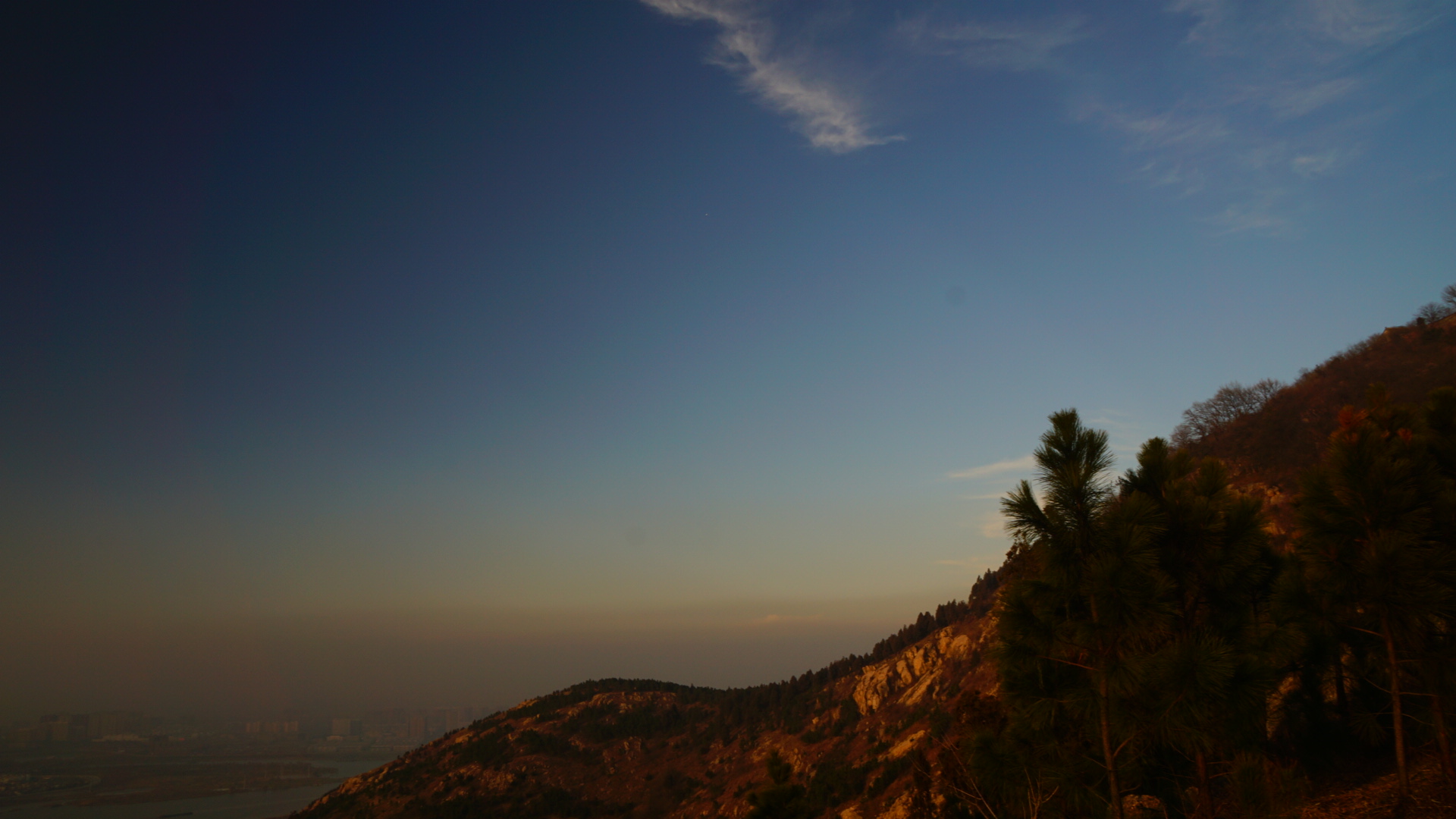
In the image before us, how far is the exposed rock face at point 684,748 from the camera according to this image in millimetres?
59312

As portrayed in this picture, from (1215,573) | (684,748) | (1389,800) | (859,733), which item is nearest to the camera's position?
(1215,573)

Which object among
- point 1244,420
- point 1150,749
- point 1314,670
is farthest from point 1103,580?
point 1244,420

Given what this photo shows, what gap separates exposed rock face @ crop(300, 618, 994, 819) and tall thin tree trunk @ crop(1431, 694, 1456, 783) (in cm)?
3412

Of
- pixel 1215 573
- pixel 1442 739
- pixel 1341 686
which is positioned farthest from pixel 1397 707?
pixel 1215 573

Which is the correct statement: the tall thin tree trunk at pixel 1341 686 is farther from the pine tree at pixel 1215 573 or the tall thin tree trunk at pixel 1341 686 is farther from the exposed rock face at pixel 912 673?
the exposed rock face at pixel 912 673

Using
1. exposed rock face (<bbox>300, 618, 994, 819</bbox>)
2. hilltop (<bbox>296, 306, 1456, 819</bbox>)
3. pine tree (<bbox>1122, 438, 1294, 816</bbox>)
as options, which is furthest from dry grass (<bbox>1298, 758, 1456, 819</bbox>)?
exposed rock face (<bbox>300, 618, 994, 819</bbox>)

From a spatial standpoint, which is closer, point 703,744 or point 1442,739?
point 1442,739

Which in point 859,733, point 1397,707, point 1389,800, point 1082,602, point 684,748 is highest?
point 1082,602

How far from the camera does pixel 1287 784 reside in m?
9.03

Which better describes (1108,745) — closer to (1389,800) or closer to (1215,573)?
(1215,573)

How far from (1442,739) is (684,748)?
110m

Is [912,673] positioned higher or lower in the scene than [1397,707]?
lower

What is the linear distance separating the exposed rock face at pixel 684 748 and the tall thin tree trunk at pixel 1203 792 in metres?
35.3

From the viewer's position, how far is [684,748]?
107 m
